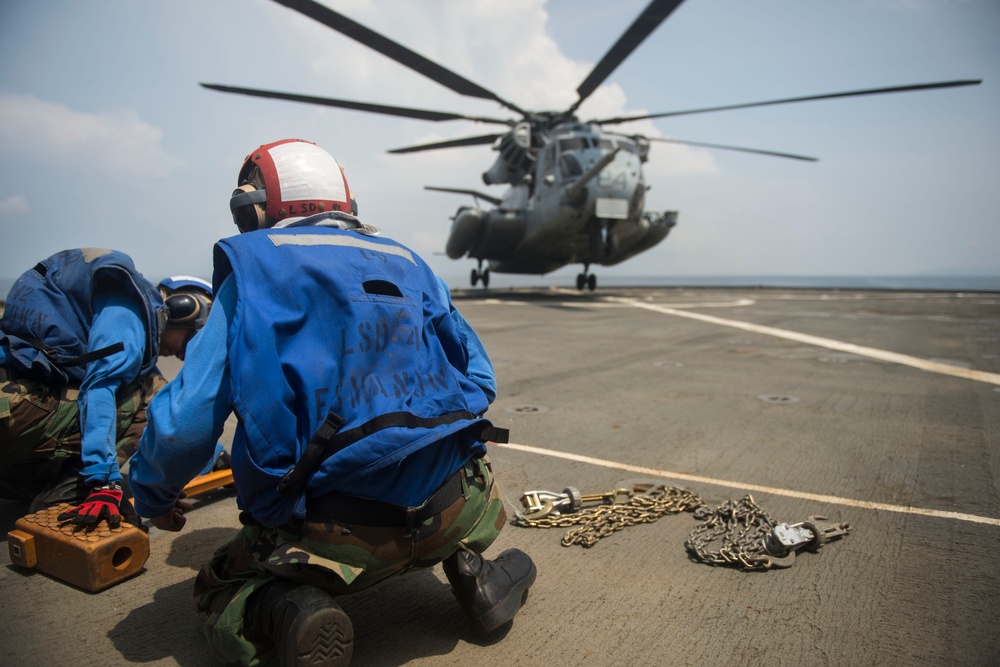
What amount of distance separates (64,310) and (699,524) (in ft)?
10.1

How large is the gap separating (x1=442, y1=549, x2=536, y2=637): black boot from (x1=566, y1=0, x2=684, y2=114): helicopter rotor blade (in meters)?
9.98

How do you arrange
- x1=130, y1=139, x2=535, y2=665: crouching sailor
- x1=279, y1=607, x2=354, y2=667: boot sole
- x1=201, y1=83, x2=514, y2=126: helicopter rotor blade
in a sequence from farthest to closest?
x1=201, y1=83, x2=514, y2=126: helicopter rotor blade
x1=130, y1=139, x2=535, y2=665: crouching sailor
x1=279, y1=607, x2=354, y2=667: boot sole

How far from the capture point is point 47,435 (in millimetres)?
2691

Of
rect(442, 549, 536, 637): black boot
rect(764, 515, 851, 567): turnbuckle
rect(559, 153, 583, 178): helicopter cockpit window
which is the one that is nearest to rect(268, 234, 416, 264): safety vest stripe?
rect(442, 549, 536, 637): black boot

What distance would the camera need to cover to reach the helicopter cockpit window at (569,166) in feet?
52.3

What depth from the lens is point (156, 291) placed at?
2926mm

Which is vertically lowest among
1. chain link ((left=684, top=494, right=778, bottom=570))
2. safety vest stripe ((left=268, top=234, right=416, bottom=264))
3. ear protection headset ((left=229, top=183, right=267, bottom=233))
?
chain link ((left=684, top=494, right=778, bottom=570))

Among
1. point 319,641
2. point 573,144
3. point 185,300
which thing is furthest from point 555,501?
point 573,144

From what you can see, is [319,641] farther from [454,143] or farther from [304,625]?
[454,143]

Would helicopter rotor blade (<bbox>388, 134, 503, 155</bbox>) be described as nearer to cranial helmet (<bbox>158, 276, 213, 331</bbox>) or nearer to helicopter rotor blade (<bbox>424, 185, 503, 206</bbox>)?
helicopter rotor blade (<bbox>424, 185, 503, 206</bbox>)

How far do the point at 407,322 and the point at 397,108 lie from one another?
14343 millimetres

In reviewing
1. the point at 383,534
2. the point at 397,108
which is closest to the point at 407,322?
the point at 383,534

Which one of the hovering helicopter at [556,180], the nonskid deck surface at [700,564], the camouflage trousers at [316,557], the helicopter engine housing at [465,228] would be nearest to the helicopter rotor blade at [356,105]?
the hovering helicopter at [556,180]

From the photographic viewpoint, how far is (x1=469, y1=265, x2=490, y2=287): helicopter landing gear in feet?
75.6
